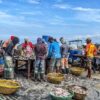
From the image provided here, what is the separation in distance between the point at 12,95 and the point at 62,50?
5663 millimetres

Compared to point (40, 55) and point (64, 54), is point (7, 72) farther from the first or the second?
point (64, 54)

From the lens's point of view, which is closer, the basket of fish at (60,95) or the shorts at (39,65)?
the basket of fish at (60,95)

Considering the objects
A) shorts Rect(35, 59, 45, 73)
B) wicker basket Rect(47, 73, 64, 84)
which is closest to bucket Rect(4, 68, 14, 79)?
shorts Rect(35, 59, 45, 73)

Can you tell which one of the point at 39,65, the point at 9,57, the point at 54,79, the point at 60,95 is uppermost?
the point at 9,57

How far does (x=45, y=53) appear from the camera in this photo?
1630 centimetres

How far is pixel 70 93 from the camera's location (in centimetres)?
1356

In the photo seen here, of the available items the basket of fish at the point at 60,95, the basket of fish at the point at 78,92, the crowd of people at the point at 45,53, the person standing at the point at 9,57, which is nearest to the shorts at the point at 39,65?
the crowd of people at the point at 45,53

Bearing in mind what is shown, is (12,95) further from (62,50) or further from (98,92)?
(62,50)

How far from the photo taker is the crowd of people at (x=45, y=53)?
15.5 metres

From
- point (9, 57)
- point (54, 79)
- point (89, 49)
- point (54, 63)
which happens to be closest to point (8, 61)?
point (9, 57)

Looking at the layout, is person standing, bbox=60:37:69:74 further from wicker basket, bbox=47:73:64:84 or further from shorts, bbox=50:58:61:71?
wicker basket, bbox=47:73:64:84

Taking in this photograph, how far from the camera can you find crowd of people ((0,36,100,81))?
15484mm

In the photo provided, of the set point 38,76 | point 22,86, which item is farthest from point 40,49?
→ point 22,86

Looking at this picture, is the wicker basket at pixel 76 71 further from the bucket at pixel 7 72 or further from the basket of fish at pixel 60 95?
the basket of fish at pixel 60 95
